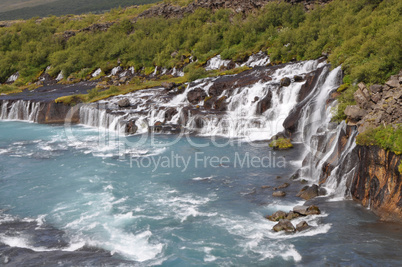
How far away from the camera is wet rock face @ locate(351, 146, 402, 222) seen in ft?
62.1

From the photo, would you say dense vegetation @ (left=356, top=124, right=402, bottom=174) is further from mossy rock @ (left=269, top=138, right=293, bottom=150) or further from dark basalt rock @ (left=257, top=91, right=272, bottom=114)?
dark basalt rock @ (left=257, top=91, right=272, bottom=114)

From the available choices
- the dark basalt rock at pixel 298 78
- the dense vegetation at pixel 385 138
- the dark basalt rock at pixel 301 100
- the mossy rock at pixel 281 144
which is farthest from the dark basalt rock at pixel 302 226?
the dark basalt rock at pixel 298 78

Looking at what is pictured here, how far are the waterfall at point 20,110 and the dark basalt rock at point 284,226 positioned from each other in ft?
148

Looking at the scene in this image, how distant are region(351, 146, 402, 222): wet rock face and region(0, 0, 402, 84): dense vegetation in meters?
9.17

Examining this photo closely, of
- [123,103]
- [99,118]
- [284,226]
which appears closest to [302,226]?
[284,226]

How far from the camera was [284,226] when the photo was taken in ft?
61.7

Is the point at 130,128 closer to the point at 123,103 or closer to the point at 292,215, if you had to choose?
the point at 123,103

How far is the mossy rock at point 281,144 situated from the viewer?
32312mm

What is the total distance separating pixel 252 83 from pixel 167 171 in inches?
780

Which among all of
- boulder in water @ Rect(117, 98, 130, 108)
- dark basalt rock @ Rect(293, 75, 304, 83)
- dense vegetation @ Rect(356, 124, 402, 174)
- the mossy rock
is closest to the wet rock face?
dense vegetation @ Rect(356, 124, 402, 174)

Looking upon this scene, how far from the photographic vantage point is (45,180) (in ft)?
95.3

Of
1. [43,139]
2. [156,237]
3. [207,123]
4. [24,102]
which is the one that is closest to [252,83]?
[207,123]

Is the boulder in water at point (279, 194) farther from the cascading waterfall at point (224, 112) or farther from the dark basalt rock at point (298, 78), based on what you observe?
the dark basalt rock at point (298, 78)

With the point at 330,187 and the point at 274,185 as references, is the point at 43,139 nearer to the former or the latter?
the point at 274,185
